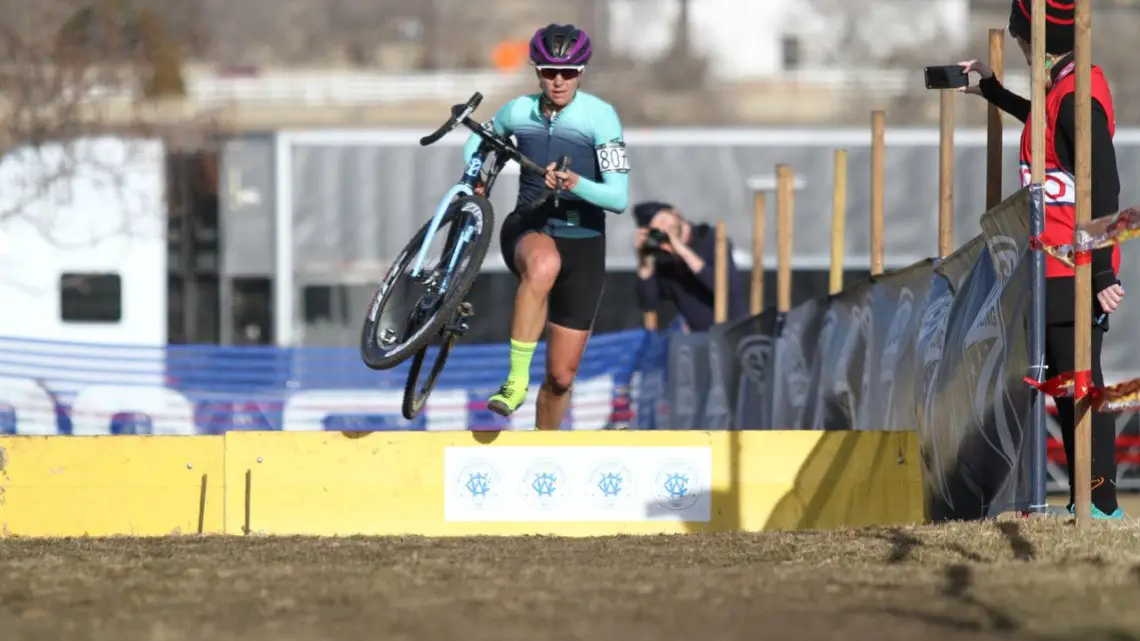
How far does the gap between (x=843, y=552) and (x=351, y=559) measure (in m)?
1.58

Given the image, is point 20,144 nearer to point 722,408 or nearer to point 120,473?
point 722,408

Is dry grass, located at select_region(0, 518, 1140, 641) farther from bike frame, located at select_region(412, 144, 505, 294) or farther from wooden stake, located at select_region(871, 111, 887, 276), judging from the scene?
wooden stake, located at select_region(871, 111, 887, 276)

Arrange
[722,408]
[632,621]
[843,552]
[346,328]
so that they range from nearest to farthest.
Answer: [632,621] < [843,552] < [722,408] < [346,328]

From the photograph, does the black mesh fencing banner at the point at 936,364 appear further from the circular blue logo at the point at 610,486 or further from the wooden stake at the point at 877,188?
the circular blue logo at the point at 610,486

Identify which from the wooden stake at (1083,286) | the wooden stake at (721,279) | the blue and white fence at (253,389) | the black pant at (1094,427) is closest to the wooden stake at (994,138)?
the black pant at (1094,427)

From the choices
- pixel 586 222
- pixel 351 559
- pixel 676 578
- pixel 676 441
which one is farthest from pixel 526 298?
pixel 676 578

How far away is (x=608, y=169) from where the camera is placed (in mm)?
8789

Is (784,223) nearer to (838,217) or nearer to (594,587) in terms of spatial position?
(838,217)

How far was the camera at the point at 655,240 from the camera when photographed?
15.3 metres

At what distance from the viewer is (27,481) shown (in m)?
8.37

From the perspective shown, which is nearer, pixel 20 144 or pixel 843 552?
pixel 843 552

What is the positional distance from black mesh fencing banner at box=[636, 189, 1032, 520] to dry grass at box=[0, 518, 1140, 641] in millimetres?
571

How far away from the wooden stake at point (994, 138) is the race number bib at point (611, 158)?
5.04ft

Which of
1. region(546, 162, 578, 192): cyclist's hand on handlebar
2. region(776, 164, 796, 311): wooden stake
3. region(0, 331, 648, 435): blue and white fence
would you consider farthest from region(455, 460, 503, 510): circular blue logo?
region(0, 331, 648, 435): blue and white fence
